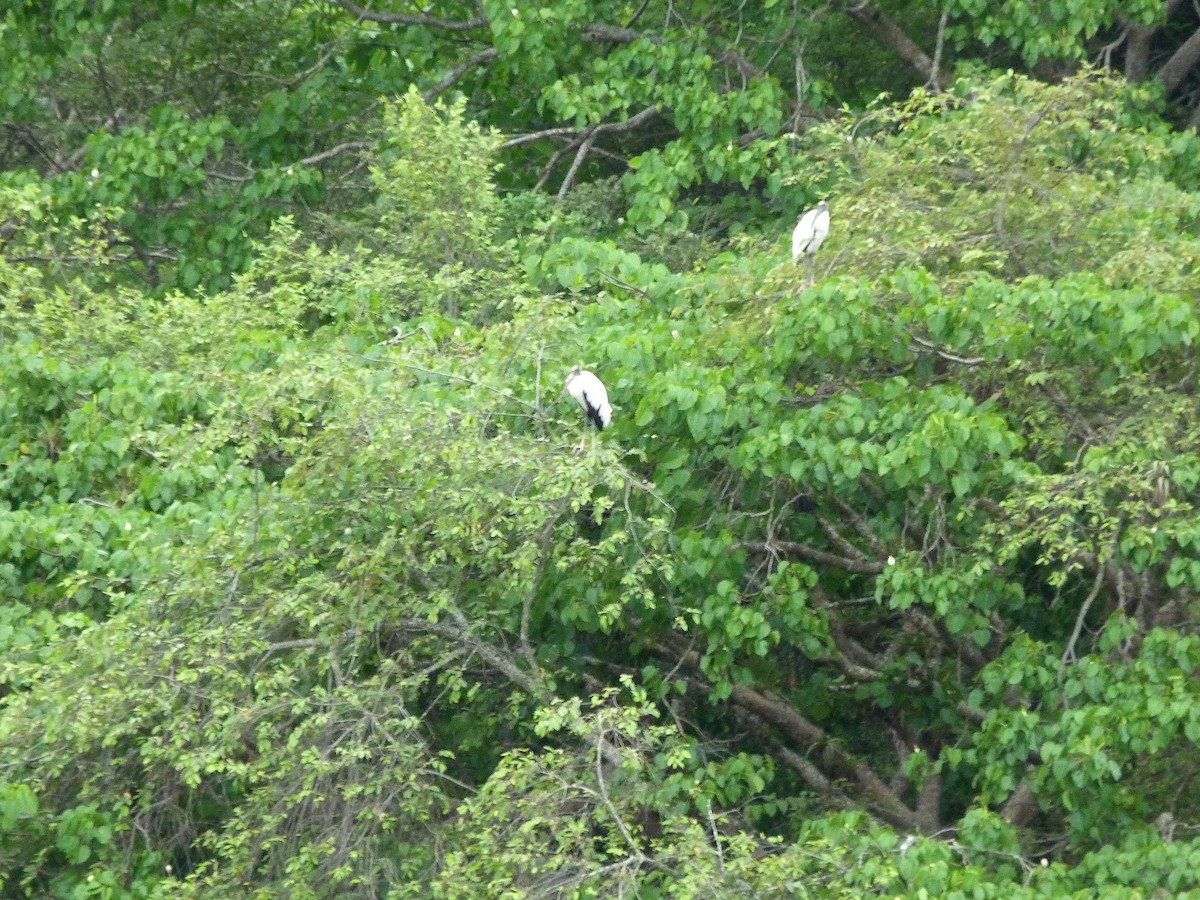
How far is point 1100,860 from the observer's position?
18.6 feet

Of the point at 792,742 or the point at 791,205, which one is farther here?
the point at 791,205

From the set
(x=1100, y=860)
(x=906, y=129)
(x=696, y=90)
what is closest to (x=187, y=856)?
(x=1100, y=860)

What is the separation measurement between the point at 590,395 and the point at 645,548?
559 millimetres

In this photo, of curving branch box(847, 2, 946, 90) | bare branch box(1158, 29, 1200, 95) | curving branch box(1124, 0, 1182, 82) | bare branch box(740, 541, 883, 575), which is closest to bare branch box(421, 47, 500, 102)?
curving branch box(847, 2, 946, 90)

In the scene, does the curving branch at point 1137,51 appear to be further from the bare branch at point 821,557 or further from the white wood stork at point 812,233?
the bare branch at point 821,557

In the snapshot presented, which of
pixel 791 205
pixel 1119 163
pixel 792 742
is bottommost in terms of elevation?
pixel 792 742

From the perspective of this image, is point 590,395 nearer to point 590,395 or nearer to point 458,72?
point 590,395

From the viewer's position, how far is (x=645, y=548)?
6.23m

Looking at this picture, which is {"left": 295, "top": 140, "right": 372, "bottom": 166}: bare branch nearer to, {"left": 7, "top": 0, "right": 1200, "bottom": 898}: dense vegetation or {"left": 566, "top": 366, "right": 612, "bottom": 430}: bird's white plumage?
{"left": 7, "top": 0, "right": 1200, "bottom": 898}: dense vegetation

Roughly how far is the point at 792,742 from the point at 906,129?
2637 mm

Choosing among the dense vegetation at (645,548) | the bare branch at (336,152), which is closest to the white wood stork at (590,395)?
the dense vegetation at (645,548)

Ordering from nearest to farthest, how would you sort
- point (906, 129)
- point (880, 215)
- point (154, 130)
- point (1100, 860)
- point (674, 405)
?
1. point (1100, 860)
2. point (674, 405)
3. point (880, 215)
4. point (906, 129)
5. point (154, 130)

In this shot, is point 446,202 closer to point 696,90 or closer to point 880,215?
point 696,90

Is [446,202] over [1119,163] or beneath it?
beneath
